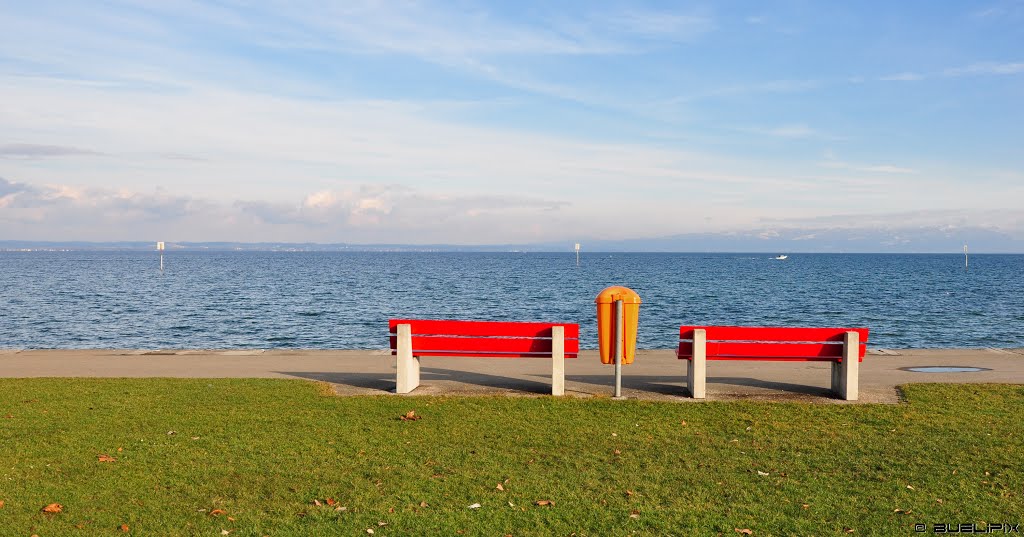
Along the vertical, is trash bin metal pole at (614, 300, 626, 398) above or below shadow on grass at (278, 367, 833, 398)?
above

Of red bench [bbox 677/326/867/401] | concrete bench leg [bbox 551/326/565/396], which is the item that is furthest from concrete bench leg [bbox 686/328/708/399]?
→ concrete bench leg [bbox 551/326/565/396]

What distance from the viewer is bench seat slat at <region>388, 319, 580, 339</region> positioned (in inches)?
406

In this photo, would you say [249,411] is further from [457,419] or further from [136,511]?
[136,511]

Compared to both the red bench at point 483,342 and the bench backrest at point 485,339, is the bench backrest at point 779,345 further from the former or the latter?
the bench backrest at point 485,339

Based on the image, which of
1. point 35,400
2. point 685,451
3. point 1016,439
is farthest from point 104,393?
point 1016,439

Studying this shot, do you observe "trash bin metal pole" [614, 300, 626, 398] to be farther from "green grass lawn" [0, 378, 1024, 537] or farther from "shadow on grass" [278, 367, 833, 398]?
"shadow on grass" [278, 367, 833, 398]

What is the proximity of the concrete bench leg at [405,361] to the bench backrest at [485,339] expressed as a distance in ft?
0.36

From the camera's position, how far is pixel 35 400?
31.5ft

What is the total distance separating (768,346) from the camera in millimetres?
10211

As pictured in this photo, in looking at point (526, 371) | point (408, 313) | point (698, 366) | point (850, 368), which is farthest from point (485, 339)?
point (408, 313)

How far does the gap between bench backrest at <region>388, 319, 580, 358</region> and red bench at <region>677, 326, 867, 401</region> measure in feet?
4.82

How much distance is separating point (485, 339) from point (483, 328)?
0.48ft

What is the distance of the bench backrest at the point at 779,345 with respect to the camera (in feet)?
33.5

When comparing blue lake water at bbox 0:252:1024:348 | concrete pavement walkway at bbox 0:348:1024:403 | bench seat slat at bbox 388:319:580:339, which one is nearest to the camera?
bench seat slat at bbox 388:319:580:339
